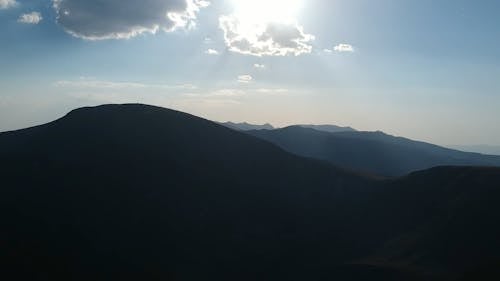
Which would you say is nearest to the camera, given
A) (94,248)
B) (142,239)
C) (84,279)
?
(84,279)

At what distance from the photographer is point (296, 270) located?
7275 centimetres

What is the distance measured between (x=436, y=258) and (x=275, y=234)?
26426mm

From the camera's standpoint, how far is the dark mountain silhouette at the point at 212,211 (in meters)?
69.3

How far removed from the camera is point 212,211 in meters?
87.4

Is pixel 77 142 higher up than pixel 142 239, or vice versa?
pixel 77 142

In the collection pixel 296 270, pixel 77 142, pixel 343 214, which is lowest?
pixel 296 270

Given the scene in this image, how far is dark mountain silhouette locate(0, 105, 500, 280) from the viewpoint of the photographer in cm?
6931

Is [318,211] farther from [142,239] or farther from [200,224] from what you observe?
[142,239]

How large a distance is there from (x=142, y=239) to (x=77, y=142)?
133ft

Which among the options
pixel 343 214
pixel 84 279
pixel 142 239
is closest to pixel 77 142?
pixel 142 239

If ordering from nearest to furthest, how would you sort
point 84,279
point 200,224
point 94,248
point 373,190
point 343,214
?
point 84,279, point 94,248, point 200,224, point 343,214, point 373,190

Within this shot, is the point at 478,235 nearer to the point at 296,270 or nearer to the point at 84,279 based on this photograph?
the point at 296,270

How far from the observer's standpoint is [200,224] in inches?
3275

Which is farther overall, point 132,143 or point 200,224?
point 132,143
